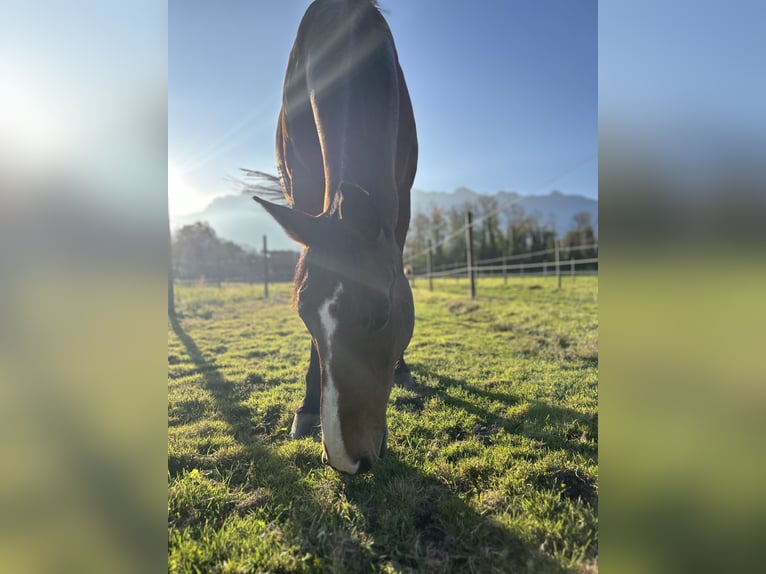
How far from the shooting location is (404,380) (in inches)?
144

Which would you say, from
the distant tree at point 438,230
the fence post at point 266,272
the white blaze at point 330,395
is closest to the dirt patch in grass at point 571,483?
the white blaze at point 330,395

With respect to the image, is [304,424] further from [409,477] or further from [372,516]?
[372,516]

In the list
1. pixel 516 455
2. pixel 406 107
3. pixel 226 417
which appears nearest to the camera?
pixel 516 455

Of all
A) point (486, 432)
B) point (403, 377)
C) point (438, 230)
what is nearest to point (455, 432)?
point (486, 432)

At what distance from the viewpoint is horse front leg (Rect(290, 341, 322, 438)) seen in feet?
8.70

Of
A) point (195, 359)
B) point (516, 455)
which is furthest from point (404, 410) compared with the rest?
point (195, 359)

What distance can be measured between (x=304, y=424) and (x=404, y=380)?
129 centimetres

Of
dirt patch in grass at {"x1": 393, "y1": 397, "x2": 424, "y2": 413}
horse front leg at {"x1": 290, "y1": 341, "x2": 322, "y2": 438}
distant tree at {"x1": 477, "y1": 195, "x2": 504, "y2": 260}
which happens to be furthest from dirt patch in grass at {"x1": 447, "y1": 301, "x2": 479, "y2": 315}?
distant tree at {"x1": 477, "y1": 195, "x2": 504, "y2": 260}

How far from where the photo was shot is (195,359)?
15.5ft

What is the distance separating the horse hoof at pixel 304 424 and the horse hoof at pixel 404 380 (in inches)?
44.2
